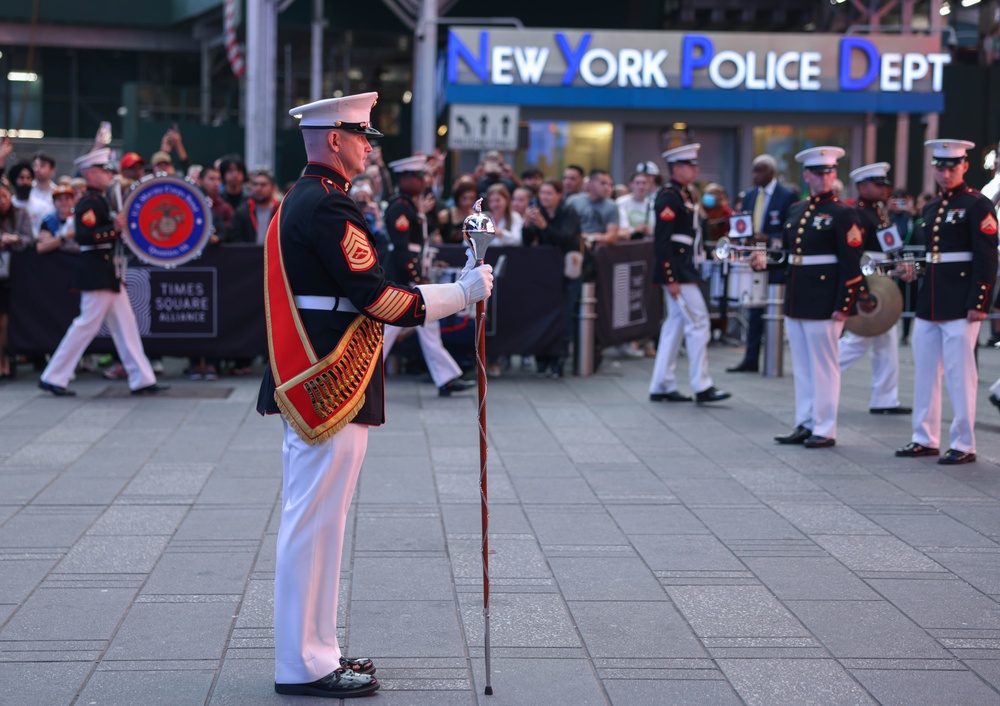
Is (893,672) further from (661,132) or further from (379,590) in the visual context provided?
(661,132)

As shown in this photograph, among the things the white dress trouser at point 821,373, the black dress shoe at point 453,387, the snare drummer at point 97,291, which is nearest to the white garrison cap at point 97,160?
the snare drummer at point 97,291

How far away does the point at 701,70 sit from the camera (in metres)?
23.6

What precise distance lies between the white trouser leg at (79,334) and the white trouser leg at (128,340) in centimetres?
9

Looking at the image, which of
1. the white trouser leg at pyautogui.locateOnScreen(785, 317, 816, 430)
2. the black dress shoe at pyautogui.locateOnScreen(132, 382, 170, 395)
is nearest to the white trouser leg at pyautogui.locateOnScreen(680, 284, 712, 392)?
the white trouser leg at pyautogui.locateOnScreen(785, 317, 816, 430)

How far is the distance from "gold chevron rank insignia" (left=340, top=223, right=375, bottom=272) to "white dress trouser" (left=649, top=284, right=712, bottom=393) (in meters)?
7.06

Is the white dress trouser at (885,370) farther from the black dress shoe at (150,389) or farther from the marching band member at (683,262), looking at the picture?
the black dress shoe at (150,389)

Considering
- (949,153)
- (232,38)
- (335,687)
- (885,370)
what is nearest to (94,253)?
(885,370)

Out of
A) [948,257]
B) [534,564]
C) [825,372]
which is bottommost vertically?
[534,564]

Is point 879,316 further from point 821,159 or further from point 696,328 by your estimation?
point 821,159

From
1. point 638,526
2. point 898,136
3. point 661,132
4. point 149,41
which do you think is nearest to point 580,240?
point 638,526

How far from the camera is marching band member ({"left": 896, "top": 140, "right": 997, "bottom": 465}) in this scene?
863 centimetres

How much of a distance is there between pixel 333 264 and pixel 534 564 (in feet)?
7.61

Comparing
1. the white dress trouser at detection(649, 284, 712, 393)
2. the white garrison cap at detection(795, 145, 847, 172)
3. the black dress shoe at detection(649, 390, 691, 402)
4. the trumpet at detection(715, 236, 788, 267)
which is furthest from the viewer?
the black dress shoe at detection(649, 390, 691, 402)

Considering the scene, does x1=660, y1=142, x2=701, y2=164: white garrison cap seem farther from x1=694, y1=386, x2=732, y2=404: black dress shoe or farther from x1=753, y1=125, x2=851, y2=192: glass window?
x1=753, y1=125, x2=851, y2=192: glass window
